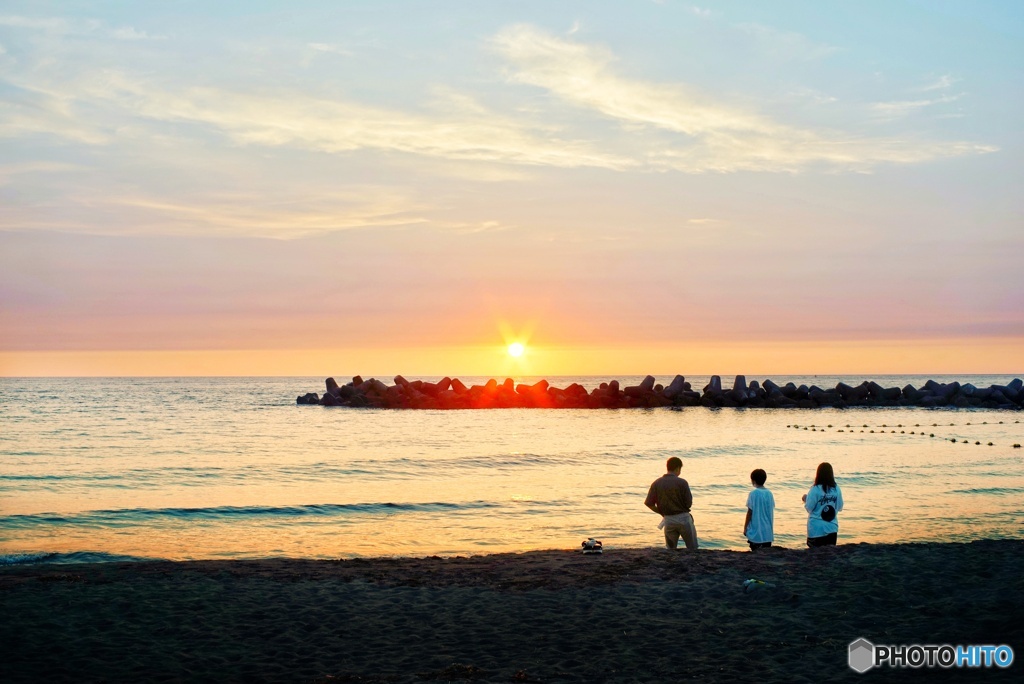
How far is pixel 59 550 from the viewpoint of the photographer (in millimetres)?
15570

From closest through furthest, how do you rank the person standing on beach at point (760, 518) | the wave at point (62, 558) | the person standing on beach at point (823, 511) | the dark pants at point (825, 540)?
1. the person standing on beach at point (823, 511)
2. the person standing on beach at point (760, 518)
3. the dark pants at point (825, 540)
4. the wave at point (62, 558)

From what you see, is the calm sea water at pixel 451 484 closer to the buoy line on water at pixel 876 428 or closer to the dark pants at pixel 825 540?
the buoy line on water at pixel 876 428

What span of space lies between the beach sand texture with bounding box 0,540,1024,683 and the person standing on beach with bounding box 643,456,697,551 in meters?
1.05

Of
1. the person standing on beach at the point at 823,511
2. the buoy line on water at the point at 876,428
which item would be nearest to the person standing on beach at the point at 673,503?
the person standing on beach at the point at 823,511

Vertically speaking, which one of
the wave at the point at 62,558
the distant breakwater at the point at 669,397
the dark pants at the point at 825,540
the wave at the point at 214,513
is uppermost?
the distant breakwater at the point at 669,397

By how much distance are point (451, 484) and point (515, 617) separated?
1526 centimetres

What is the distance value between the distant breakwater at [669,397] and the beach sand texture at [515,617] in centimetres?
5249

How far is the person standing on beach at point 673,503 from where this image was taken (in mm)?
13391

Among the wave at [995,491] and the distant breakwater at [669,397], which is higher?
the distant breakwater at [669,397]

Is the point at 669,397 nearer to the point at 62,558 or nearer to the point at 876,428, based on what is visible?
the point at 876,428

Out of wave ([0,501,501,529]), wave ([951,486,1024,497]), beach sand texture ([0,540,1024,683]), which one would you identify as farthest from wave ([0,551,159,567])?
wave ([951,486,1024,497])

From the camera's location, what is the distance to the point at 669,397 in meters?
67.4

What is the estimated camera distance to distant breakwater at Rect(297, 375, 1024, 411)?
214 feet

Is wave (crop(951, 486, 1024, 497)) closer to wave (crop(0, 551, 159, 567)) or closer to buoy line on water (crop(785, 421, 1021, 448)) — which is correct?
buoy line on water (crop(785, 421, 1021, 448))
